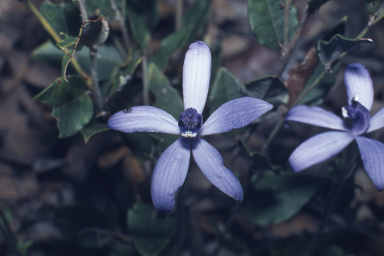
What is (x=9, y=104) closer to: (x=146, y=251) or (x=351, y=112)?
(x=146, y=251)

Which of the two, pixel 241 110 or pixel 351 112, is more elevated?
pixel 241 110

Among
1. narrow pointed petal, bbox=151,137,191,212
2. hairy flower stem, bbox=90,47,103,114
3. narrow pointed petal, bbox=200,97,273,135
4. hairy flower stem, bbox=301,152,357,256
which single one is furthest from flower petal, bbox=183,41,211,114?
hairy flower stem, bbox=301,152,357,256

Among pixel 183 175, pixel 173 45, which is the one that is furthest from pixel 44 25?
pixel 183 175

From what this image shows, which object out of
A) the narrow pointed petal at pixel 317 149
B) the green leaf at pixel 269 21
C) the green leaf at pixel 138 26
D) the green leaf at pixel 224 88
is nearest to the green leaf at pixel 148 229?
the green leaf at pixel 224 88

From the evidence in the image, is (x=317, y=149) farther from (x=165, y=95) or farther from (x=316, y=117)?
(x=165, y=95)

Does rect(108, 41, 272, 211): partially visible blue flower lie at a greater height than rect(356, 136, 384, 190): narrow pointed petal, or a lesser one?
greater

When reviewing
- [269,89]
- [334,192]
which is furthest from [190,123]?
[334,192]

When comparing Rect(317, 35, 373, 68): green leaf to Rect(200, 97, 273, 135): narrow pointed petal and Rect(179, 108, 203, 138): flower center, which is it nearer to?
Rect(200, 97, 273, 135): narrow pointed petal
